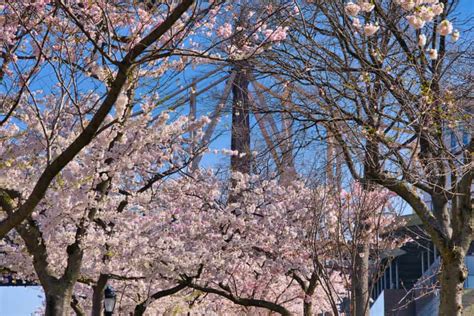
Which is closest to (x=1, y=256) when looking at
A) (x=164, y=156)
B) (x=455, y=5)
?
(x=164, y=156)

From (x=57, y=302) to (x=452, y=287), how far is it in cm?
461

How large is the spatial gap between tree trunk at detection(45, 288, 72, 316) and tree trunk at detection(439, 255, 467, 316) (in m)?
4.41

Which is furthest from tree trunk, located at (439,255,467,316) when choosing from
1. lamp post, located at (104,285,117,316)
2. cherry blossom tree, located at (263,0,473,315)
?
lamp post, located at (104,285,117,316)

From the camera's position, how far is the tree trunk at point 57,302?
28.7ft

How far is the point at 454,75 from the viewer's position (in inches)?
322

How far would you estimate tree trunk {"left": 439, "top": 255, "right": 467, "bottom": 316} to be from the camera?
8.01 meters

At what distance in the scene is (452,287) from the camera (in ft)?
26.4

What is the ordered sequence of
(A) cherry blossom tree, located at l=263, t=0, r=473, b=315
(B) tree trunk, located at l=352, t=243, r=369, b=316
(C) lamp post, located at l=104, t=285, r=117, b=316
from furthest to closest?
(C) lamp post, located at l=104, t=285, r=117, b=316 < (B) tree trunk, located at l=352, t=243, r=369, b=316 < (A) cherry blossom tree, located at l=263, t=0, r=473, b=315

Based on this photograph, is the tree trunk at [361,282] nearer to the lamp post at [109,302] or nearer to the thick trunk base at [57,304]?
the lamp post at [109,302]

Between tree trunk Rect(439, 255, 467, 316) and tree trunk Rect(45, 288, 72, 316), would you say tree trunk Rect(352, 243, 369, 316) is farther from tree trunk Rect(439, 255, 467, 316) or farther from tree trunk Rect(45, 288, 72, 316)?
tree trunk Rect(45, 288, 72, 316)

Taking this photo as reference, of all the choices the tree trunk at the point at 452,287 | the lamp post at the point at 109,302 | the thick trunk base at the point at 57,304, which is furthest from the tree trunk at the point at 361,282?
the thick trunk base at the point at 57,304

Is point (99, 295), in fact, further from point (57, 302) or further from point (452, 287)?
point (452, 287)

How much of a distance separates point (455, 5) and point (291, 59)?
2.24 m

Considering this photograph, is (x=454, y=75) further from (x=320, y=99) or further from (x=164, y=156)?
(x=164, y=156)
